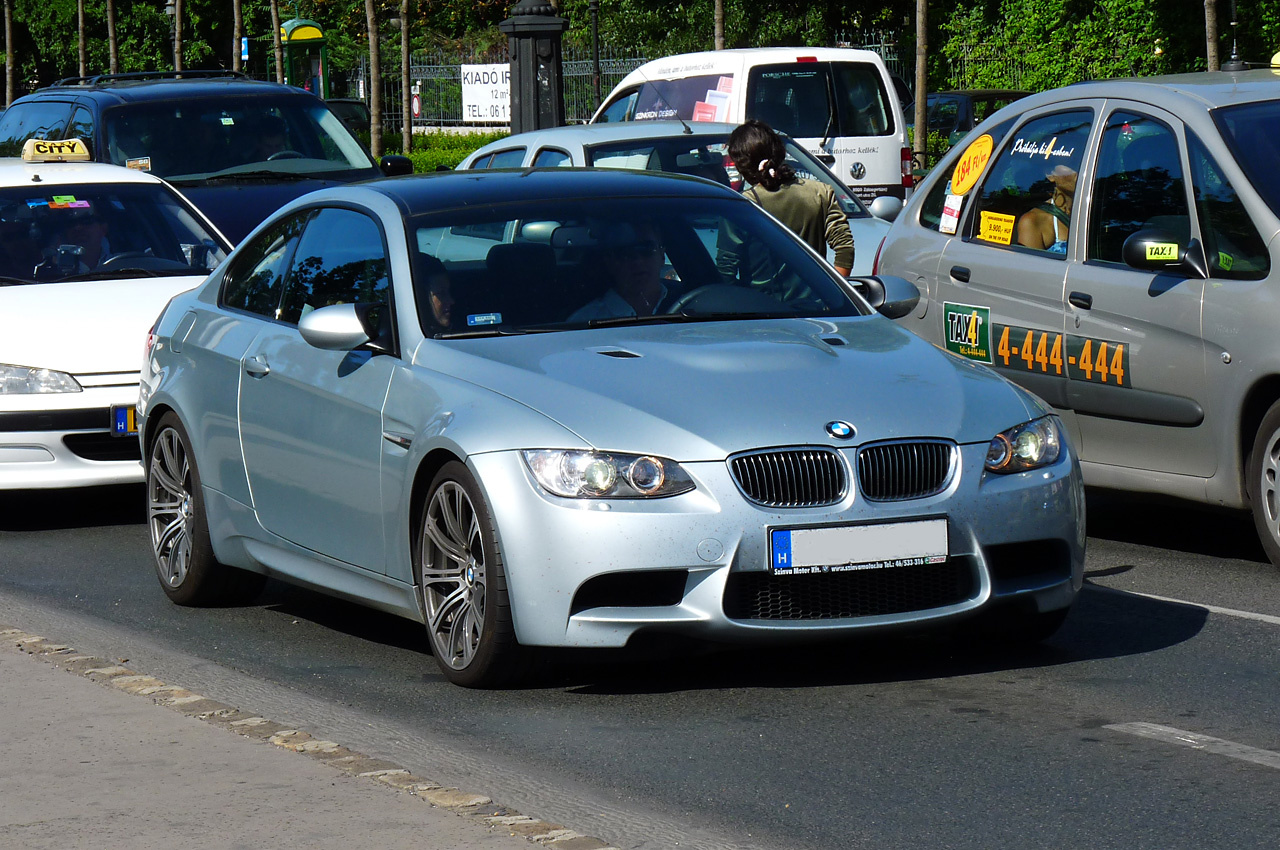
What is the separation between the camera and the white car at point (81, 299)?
31.1 ft

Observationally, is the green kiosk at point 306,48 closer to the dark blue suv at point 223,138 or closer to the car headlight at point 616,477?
the dark blue suv at point 223,138

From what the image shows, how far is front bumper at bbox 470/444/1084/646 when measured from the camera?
563cm

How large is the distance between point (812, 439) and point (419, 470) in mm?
1198

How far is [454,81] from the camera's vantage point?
2042 inches

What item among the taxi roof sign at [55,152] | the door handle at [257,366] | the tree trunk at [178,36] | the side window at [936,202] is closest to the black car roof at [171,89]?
the taxi roof sign at [55,152]

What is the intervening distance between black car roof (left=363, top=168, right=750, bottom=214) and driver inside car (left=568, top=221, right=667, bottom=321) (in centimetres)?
24

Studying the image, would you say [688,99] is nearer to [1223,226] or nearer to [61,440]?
[61,440]

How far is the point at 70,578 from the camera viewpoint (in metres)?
8.52

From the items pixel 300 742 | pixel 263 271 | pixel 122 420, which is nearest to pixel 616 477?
pixel 300 742

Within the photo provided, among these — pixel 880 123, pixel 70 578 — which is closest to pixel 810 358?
pixel 70 578

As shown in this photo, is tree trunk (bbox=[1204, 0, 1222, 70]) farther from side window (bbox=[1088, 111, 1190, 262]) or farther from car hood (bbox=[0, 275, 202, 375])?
car hood (bbox=[0, 275, 202, 375])

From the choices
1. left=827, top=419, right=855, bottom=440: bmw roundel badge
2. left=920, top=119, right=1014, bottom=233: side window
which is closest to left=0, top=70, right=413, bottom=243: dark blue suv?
left=920, top=119, right=1014, bottom=233: side window

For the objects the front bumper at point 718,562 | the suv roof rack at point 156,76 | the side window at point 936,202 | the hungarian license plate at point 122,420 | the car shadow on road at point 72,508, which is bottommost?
the car shadow on road at point 72,508

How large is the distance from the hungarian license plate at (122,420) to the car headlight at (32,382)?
0.20m
